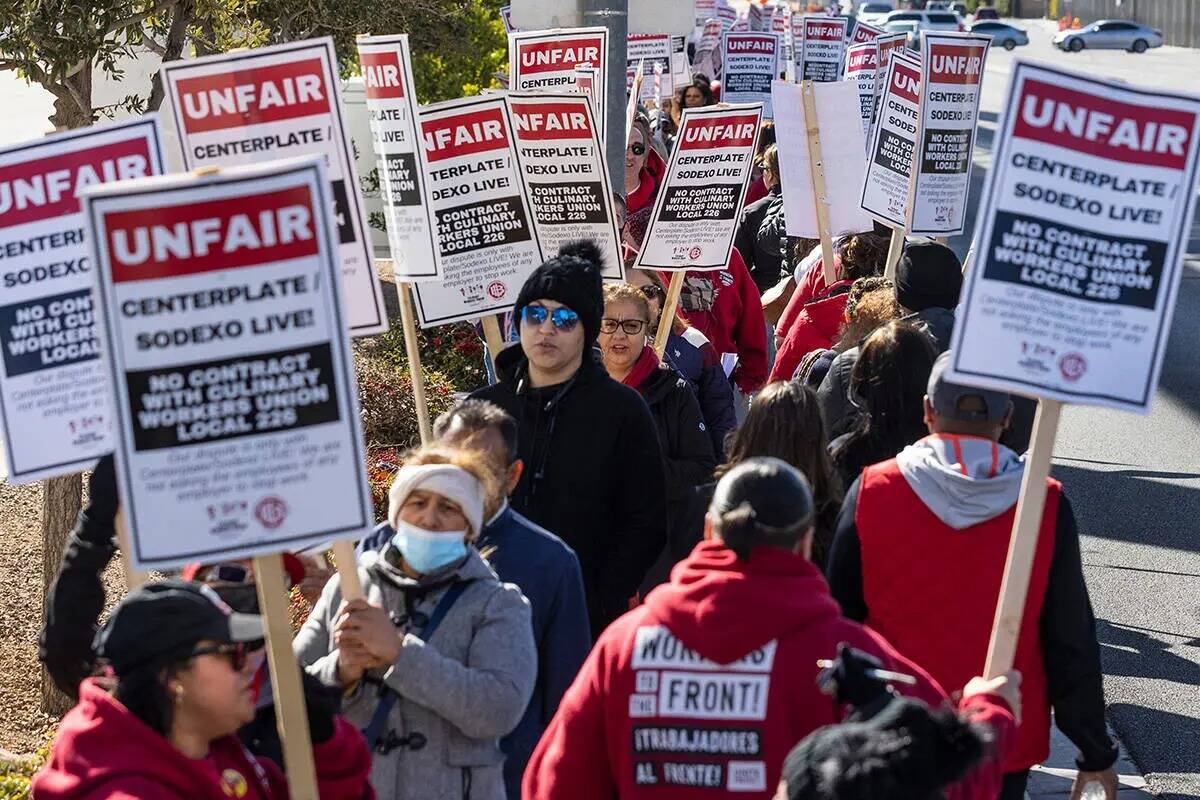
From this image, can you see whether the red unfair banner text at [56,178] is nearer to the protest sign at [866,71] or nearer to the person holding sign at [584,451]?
the person holding sign at [584,451]

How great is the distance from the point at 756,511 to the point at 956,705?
2.59ft

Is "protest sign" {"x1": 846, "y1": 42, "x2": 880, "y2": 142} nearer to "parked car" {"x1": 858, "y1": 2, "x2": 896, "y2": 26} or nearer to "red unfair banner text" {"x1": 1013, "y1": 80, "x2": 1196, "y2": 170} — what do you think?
"red unfair banner text" {"x1": 1013, "y1": 80, "x2": 1196, "y2": 170}

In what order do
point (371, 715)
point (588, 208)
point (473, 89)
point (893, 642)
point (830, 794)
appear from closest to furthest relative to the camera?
point (830, 794) → point (371, 715) → point (893, 642) → point (588, 208) → point (473, 89)

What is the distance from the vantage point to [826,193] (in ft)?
30.8

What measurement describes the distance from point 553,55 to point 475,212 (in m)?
2.90

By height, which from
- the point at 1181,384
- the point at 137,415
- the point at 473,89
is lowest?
the point at 1181,384

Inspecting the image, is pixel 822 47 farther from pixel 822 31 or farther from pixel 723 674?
pixel 723 674

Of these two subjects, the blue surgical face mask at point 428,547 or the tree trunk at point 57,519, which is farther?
the tree trunk at point 57,519

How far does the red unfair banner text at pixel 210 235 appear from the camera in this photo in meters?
3.25

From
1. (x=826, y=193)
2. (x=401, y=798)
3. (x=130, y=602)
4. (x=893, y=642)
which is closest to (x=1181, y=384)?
(x=826, y=193)

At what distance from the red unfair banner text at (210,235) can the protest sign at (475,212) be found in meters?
3.39

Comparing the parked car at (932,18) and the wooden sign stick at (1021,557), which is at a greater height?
the wooden sign stick at (1021,557)

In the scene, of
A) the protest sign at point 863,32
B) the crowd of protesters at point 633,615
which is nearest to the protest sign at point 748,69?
the protest sign at point 863,32

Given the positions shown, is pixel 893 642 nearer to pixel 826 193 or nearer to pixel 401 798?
pixel 401 798
